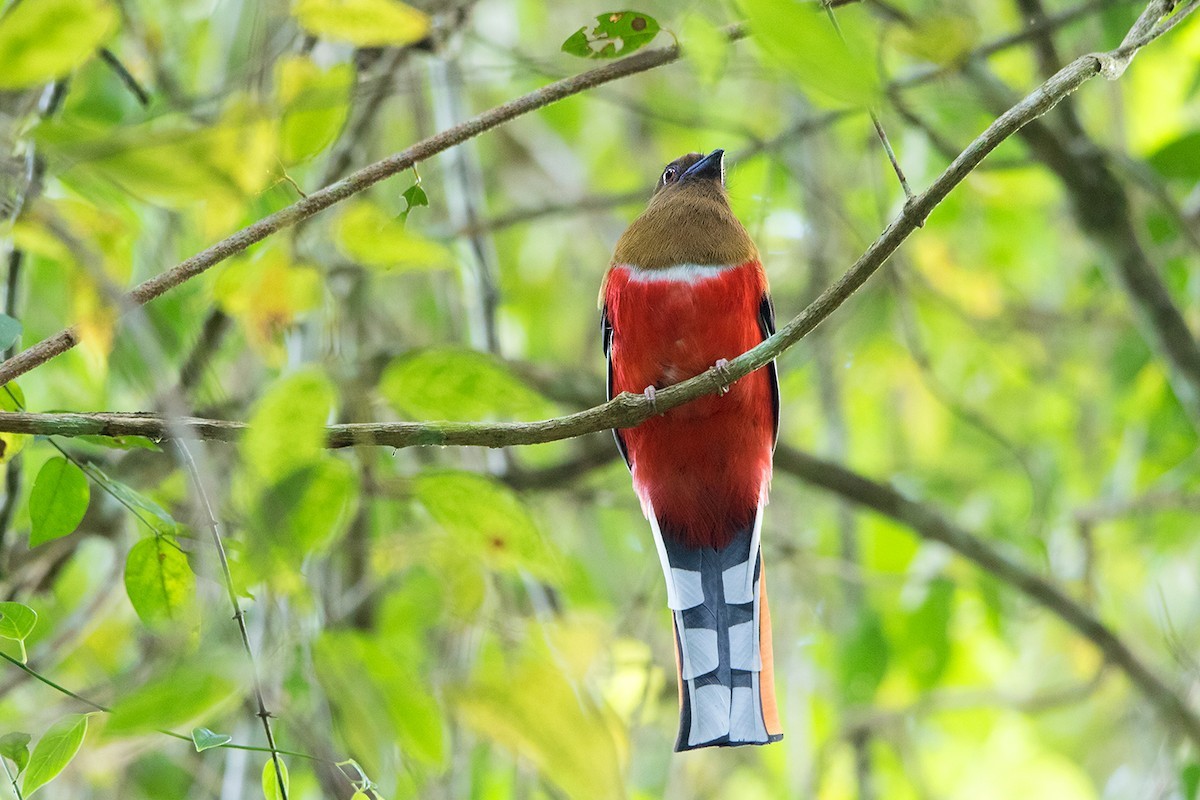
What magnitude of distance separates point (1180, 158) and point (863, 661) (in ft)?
5.91

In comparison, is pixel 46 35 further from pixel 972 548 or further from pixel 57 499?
pixel 972 548

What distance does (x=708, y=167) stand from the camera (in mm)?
3596

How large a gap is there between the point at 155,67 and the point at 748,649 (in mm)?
2221

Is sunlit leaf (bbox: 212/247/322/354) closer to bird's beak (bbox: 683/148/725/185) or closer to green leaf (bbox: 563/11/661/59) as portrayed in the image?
green leaf (bbox: 563/11/661/59)

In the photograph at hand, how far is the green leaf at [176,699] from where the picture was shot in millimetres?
1115

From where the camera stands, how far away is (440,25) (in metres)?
3.20

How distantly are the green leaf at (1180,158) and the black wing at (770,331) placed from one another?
4.38ft

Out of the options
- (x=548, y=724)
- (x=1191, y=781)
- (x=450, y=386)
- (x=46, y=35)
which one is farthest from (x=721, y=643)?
(x=46, y=35)

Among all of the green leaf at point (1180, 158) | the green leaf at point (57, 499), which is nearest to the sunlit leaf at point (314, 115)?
the green leaf at point (57, 499)

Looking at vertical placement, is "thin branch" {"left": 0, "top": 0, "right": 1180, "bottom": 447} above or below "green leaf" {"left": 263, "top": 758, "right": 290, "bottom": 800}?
above

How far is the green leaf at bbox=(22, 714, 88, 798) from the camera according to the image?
1572 millimetres

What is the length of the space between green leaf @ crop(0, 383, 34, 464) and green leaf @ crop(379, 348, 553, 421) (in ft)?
1.90

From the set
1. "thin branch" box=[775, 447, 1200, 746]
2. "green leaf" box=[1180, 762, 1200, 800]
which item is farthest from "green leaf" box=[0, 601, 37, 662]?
"green leaf" box=[1180, 762, 1200, 800]

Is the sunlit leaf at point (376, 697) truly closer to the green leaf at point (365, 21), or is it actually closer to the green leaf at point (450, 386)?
the green leaf at point (450, 386)
